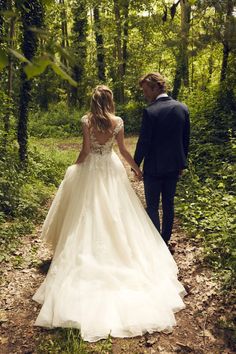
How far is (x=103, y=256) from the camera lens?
183 inches

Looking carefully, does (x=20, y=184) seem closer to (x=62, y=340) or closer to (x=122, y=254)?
(x=122, y=254)

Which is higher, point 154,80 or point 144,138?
point 154,80

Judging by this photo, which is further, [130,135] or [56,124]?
[56,124]

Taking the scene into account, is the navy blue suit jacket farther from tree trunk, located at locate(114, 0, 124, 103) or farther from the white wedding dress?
tree trunk, located at locate(114, 0, 124, 103)

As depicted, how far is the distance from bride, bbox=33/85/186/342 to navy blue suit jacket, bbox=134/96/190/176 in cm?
32

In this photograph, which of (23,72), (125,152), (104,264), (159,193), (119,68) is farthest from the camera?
(119,68)

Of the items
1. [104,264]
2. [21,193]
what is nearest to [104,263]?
[104,264]

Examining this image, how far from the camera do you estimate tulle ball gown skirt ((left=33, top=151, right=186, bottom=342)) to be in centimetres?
398

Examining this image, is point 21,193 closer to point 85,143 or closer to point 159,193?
point 85,143

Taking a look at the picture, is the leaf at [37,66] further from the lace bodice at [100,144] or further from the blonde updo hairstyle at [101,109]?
the lace bodice at [100,144]

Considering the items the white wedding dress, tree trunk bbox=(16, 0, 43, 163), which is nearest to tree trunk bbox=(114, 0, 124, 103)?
tree trunk bbox=(16, 0, 43, 163)

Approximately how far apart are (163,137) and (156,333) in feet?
8.90

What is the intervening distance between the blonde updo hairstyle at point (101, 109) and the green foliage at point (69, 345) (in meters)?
2.65

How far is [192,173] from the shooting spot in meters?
9.50
